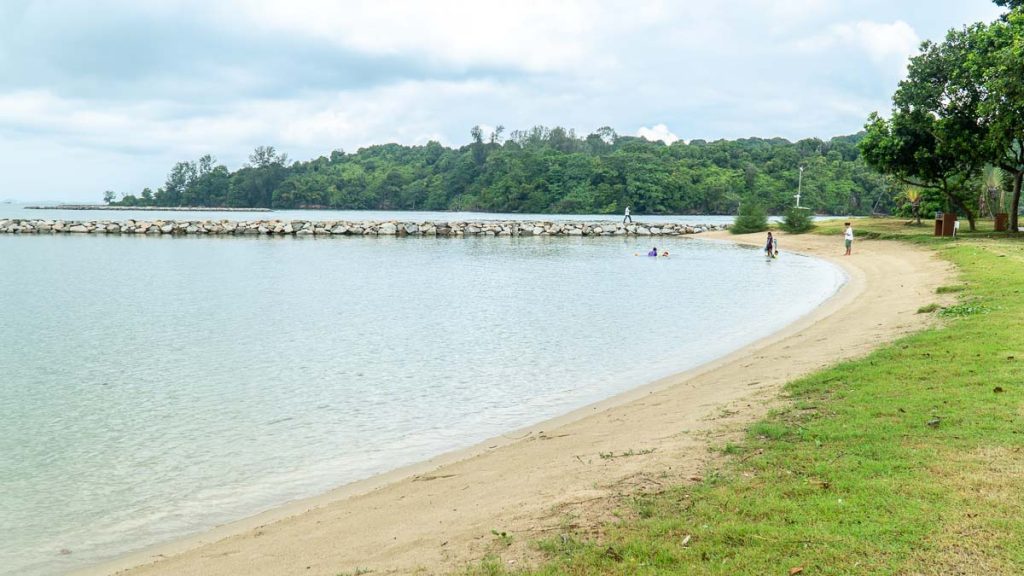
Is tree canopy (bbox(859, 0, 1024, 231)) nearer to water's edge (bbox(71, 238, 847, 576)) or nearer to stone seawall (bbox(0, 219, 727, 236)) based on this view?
water's edge (bbox(71, 238, 847, 576))

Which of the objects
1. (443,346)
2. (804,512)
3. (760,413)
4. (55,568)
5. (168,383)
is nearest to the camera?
(804,512)

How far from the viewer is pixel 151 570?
6.36m

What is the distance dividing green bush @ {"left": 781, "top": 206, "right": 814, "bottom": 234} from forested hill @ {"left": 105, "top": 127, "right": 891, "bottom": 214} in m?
55.3

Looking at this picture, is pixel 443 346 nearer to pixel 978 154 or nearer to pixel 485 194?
pixel 978 154

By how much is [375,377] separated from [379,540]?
8433 mm

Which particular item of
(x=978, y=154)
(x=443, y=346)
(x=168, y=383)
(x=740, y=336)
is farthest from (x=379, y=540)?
(x=978, y=154)

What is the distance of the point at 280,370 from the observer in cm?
1520

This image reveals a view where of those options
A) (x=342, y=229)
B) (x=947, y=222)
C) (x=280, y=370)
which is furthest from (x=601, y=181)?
(x=280, y=370)

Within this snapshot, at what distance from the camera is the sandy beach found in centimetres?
581

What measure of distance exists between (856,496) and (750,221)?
6718 centimetres

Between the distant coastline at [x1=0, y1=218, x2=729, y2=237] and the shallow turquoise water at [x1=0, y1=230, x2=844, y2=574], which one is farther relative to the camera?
the distant coastline at [x1=0, y1=218, x2=729, y2=237]

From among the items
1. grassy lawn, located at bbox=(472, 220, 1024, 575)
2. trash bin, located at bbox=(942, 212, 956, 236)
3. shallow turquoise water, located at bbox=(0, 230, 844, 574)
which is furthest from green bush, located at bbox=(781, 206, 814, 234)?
grassy lawn, located at bbox=(472, 220, 1024, 575)

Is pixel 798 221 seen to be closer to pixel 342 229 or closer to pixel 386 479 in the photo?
pixel 342 229

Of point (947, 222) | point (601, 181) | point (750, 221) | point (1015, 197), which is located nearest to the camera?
point (1015, 197)
